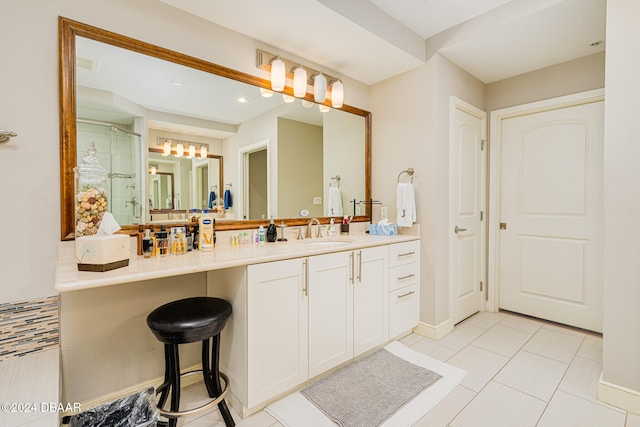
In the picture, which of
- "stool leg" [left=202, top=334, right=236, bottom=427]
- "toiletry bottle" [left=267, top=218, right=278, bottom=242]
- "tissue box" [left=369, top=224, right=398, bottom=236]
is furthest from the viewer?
"tissue box" [left=369, top=224, right=398, bottom=236]

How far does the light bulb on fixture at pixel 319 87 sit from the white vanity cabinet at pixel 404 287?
1.36 m

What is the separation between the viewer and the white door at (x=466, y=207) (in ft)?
9.12

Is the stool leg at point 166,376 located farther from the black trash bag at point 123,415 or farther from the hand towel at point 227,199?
the hand towel at point 227,199

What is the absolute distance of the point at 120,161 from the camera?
1735 mm

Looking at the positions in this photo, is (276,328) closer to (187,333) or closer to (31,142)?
(187,333)

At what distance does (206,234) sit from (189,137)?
2.29 feet

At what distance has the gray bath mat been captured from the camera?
1.67 meters

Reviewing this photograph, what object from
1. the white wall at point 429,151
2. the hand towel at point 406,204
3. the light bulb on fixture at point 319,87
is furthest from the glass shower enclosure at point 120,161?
the white wall at point 429,151

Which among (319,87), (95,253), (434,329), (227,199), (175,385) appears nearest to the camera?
(95,253)

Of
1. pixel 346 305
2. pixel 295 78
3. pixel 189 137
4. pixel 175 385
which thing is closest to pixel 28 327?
pixel 175 385

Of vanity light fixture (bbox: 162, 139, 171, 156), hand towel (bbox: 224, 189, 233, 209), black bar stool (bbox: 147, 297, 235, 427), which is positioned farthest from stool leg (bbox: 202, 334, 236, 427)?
vanity light fixture (bbox: 162, 139, 171, 156)

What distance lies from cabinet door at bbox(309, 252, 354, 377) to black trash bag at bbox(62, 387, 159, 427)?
2.87ft

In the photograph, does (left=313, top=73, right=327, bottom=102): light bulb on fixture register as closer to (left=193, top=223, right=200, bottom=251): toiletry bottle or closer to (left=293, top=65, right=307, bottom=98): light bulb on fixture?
(left=293, top=65, right=307, bottom=98): light bulb on fixture

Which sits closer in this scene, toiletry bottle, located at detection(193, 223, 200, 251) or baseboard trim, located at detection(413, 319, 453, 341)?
toiletry bottle, located at detection(193, 223, 200, 251)
